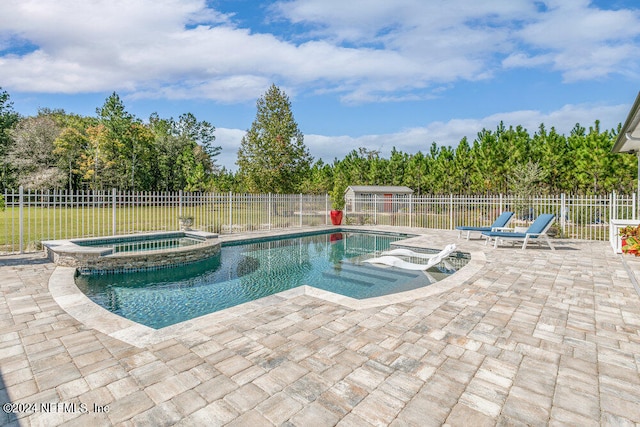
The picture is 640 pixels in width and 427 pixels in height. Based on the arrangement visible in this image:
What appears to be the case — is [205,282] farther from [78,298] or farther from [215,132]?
[215,132]

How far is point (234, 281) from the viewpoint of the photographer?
673cm

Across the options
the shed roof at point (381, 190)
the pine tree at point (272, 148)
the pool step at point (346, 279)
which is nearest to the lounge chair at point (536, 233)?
the pool step at point (346, 279)

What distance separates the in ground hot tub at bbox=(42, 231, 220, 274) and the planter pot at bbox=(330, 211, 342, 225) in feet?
26.5

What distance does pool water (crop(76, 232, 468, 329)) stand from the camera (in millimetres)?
5160

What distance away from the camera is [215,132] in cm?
4866

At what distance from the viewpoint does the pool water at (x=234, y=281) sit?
516 centimetres

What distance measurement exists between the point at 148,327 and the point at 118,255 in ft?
13.9

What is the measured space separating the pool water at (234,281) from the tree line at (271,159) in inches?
326

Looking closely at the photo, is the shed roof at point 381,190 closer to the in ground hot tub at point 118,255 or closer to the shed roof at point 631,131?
the shed roof at point 631,131

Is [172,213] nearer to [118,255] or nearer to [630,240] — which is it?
[118,255]

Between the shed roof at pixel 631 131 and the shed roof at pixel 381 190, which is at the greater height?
the shed roof at pixel 631 131

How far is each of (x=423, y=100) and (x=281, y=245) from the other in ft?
→ 46.8


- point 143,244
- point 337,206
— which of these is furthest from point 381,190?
point 143,244

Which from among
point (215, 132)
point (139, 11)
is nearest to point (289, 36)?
point (139, 11)
